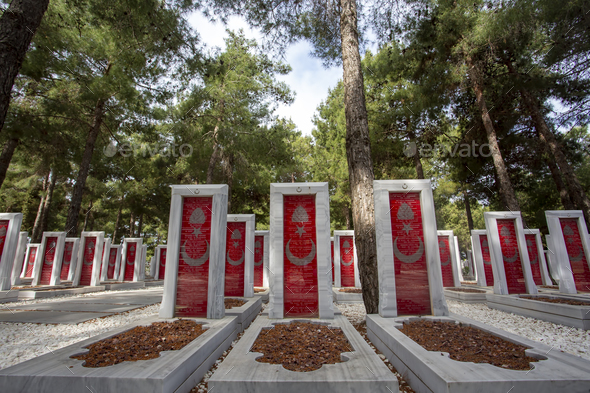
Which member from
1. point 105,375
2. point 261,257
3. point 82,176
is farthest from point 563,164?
point 82,176

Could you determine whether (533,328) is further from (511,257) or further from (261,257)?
(261,257)

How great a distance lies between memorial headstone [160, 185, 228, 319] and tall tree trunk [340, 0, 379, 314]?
7.36 feet

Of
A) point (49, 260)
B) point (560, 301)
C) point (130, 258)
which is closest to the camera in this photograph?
point (560, 301)

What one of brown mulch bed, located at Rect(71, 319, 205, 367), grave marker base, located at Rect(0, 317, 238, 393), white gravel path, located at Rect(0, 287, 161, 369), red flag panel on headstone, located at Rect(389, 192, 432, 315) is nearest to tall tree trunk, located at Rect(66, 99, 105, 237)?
white gravel path, located at Rect(0, 287, 161, 369)

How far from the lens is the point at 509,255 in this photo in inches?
278

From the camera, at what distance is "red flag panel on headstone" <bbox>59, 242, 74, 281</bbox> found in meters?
10.8

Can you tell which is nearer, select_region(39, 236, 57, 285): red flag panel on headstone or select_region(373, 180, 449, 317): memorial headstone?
select_region(373, 180, 449, 317): memorial headstone

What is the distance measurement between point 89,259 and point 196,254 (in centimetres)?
866

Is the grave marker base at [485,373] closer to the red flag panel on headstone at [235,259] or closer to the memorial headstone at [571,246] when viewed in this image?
the red flag panel on headstone at [235,259]

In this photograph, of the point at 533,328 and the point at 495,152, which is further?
the point at 495,152

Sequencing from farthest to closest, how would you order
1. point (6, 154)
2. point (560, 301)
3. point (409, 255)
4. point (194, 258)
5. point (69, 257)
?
point (69, 257) < point (6, 154) < point (560, 301) < point (194, 258) < point (409, 255)

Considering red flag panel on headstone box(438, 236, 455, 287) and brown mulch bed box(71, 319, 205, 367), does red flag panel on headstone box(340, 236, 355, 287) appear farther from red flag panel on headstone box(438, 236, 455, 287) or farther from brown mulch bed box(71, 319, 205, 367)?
brown mulch bed box(71, 319, 205, 367)

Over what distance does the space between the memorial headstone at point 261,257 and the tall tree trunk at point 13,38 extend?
673 cm

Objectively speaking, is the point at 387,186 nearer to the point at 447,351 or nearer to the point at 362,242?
the point at 362,242
